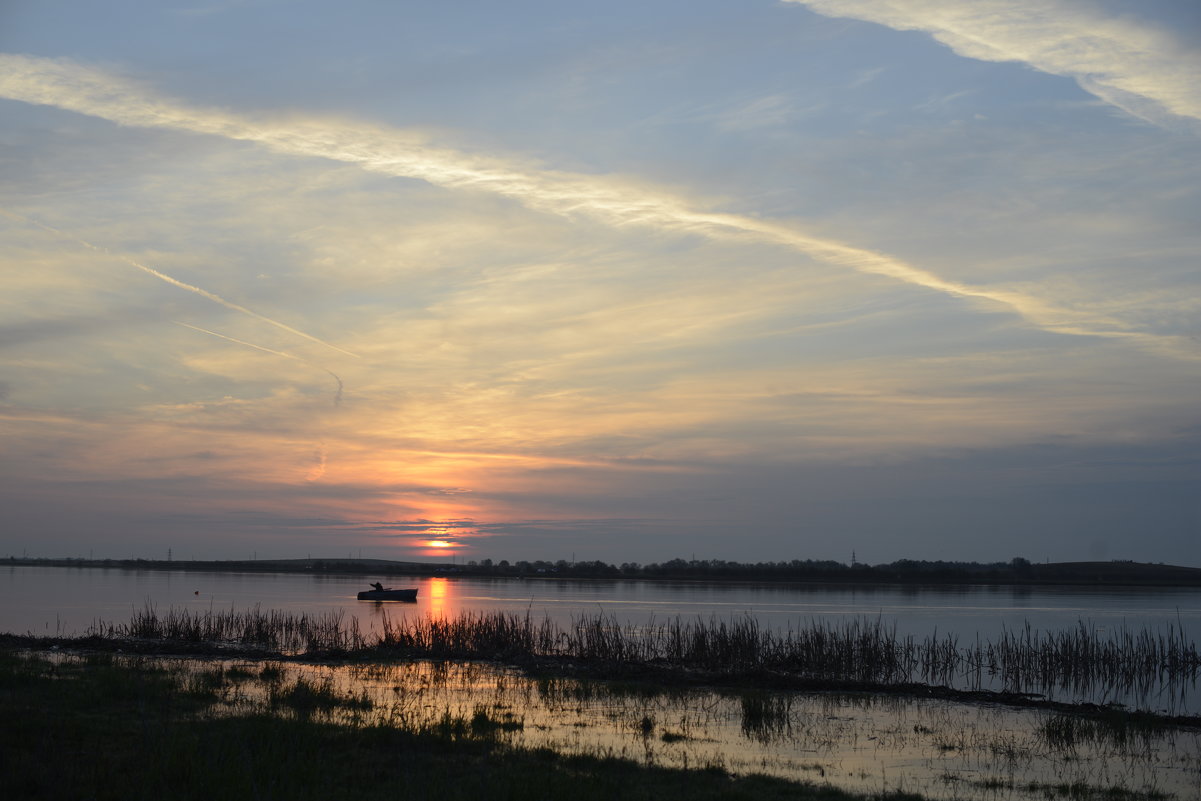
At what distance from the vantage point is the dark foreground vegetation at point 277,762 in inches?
423

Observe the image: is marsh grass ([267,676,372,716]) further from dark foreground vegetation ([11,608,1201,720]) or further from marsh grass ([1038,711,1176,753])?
marsh grass ([1038,711,1176,753])

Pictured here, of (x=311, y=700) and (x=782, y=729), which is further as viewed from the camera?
(x=782, y=729)

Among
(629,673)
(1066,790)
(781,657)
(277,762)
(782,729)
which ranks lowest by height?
(629,673)

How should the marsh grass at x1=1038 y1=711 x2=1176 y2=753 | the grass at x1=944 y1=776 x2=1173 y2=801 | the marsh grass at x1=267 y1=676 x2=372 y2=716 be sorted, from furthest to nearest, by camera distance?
1. the marsh grass at x1=1038 y1=711 x2=1176 y2=753
2. the marsh grass at x1=267 y1=676 x2=372 y2=716
3. the grass at x1=944 y1=776 x2=1173 y2=801

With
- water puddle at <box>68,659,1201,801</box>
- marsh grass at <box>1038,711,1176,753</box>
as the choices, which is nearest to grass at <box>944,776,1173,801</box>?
water puddle at <box>68,659,1201,801</box>

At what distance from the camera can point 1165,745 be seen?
65.1ft

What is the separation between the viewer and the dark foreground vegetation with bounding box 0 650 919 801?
10.8 meters

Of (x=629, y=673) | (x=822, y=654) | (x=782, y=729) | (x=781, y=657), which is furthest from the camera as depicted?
(x=781, y=657)

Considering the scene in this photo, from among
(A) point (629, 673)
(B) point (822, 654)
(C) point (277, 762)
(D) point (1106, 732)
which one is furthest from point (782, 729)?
(B) point (822, 654)

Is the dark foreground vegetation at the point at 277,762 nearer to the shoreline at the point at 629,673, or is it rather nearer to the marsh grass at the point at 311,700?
the marsh grass at the point at 311,700

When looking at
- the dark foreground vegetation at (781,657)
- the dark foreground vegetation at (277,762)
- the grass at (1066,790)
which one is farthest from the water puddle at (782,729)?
the dark foreground vegetation at (781,657)

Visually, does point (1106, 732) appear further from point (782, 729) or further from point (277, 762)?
point (277, 762)

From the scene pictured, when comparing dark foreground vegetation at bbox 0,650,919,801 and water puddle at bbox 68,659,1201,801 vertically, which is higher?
dark foreground vegetation at bbox 0,650,919,801

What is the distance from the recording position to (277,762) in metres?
11.9
